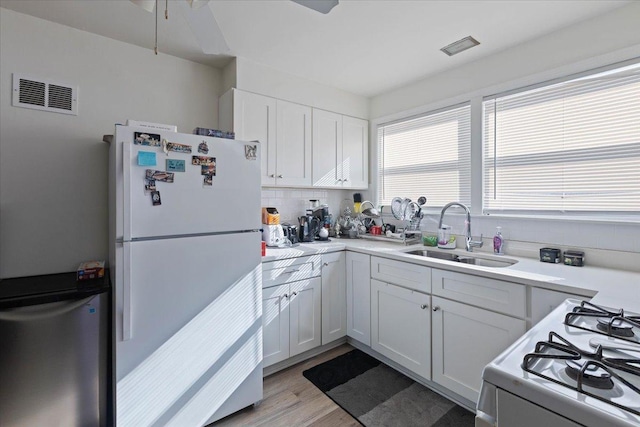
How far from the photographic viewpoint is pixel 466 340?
1783 mm

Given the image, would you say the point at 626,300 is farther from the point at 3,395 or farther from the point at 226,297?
the point at 3,395

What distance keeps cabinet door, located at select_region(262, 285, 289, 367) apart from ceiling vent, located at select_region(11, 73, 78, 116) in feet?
6.05

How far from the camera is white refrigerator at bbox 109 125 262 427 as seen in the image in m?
1.43

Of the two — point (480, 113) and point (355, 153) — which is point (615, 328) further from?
point (355, 153)

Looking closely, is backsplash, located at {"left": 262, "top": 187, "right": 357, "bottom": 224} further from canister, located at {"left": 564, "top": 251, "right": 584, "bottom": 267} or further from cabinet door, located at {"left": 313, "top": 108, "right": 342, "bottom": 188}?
canister, located at {"left": 564, "top": 251, "right": 584, "bottom": 267}

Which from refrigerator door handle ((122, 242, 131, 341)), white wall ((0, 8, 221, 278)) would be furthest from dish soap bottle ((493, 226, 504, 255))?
white wall ((0, 8, 221, 278))

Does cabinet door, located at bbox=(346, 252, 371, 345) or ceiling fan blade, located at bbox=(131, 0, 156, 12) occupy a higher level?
ceiling fan blade, located at bbox=(131, 0, 156, 12)

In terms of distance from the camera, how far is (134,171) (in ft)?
4.76

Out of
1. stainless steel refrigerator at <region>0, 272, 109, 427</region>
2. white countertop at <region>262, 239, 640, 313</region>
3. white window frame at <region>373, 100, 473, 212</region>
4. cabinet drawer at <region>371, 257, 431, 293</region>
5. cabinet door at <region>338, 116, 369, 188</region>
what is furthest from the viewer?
cabinet door at <region>338, 116, 369, 188</region>

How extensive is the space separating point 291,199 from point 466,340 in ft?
6.33

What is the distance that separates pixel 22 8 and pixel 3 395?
2.18 metres

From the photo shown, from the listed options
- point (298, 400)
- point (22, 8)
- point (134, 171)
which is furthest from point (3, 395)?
point (22, 8)

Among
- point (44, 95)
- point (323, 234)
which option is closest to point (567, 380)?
point (323, 234)

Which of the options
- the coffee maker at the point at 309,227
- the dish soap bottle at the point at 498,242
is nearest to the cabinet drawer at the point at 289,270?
the coffee maker at the point at 309,227
